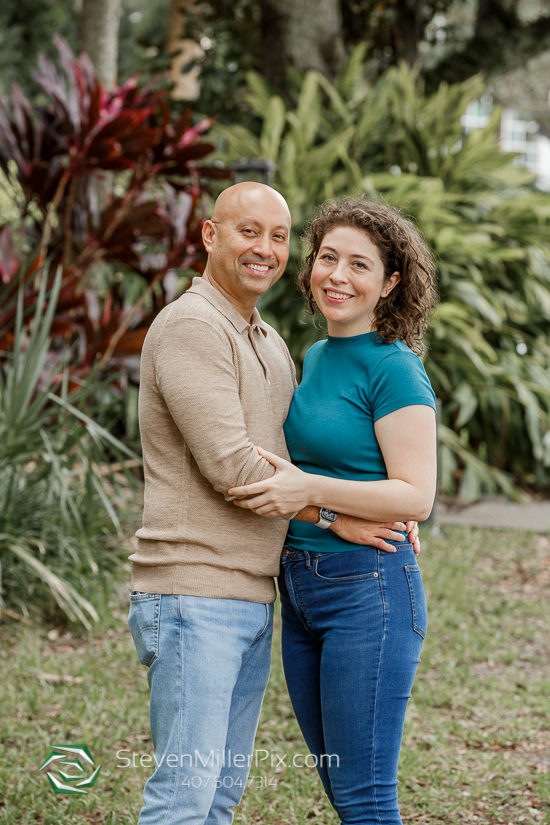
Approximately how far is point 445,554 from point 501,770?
8.40 ft

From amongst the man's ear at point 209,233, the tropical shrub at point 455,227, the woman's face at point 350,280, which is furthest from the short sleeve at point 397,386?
the tropical shrub at point 455,227

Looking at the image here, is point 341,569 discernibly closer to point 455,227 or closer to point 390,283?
point 390,283

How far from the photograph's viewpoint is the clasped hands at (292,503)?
1691 mm

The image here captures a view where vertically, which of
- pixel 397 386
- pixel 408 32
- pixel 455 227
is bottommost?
pixel 397 386

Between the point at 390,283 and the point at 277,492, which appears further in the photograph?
the point at 390,283

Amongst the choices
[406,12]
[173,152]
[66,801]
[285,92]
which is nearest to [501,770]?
[66,801]

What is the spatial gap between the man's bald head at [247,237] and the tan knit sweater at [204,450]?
0.21ft

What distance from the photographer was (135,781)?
2811mm

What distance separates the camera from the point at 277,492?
5.57 feet

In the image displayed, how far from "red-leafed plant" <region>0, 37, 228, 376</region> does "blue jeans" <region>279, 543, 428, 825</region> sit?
3.05m

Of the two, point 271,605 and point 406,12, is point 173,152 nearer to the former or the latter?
point 271,605

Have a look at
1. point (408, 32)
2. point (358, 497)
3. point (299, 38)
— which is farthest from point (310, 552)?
point (408, 32)

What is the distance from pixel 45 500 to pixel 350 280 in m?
2.82

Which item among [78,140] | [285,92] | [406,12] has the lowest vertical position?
[78,140]
